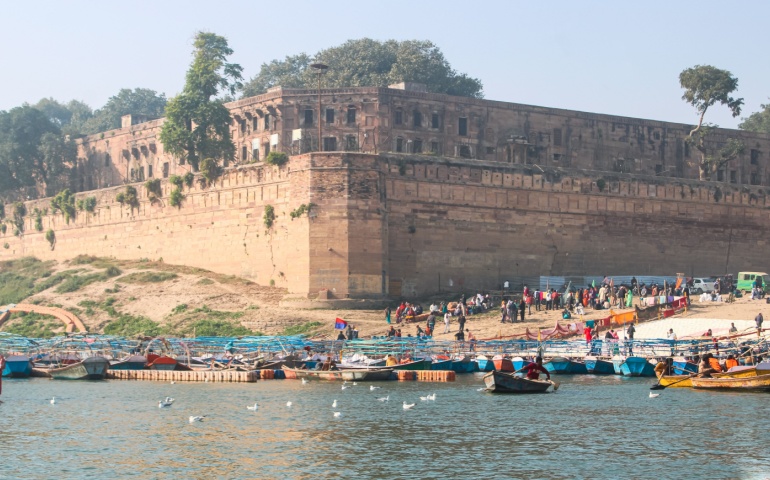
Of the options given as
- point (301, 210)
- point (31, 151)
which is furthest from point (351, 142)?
point (31, 151)

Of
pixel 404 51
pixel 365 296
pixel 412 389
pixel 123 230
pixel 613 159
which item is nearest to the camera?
pixel 412 389

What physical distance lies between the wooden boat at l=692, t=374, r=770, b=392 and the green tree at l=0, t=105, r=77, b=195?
4493 cm

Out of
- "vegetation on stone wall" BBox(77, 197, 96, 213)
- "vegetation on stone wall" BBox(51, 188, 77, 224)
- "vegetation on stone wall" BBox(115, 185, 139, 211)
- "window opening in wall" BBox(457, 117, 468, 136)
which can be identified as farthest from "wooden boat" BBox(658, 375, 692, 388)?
"vegetation on stone wall" BBox(51, 188, 77, 224)

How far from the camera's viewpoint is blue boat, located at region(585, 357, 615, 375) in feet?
117

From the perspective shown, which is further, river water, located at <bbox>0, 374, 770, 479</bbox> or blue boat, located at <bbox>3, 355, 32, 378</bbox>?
blue boat, located at <bbox>3, 355, 32, 378</bbox>

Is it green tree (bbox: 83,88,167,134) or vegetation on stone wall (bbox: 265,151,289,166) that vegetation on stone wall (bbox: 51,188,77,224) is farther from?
green tree (bbox: 83,88,167,134)

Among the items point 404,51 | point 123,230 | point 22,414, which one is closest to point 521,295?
point 123,230

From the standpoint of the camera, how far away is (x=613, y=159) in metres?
59.4

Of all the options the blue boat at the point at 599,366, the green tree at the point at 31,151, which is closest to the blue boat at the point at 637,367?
the blue boat at the point at 599,366

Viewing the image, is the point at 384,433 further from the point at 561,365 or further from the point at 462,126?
the point at 462,126

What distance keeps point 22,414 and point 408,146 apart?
99.5 feet

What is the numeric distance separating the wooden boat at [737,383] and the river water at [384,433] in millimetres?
289

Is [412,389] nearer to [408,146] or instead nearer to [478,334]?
[478,334]

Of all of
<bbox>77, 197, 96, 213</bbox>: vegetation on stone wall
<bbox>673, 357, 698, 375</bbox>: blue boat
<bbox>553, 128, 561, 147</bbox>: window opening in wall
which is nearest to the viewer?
<bbox>673, 357, 698, 375</bbox>: blue boat
